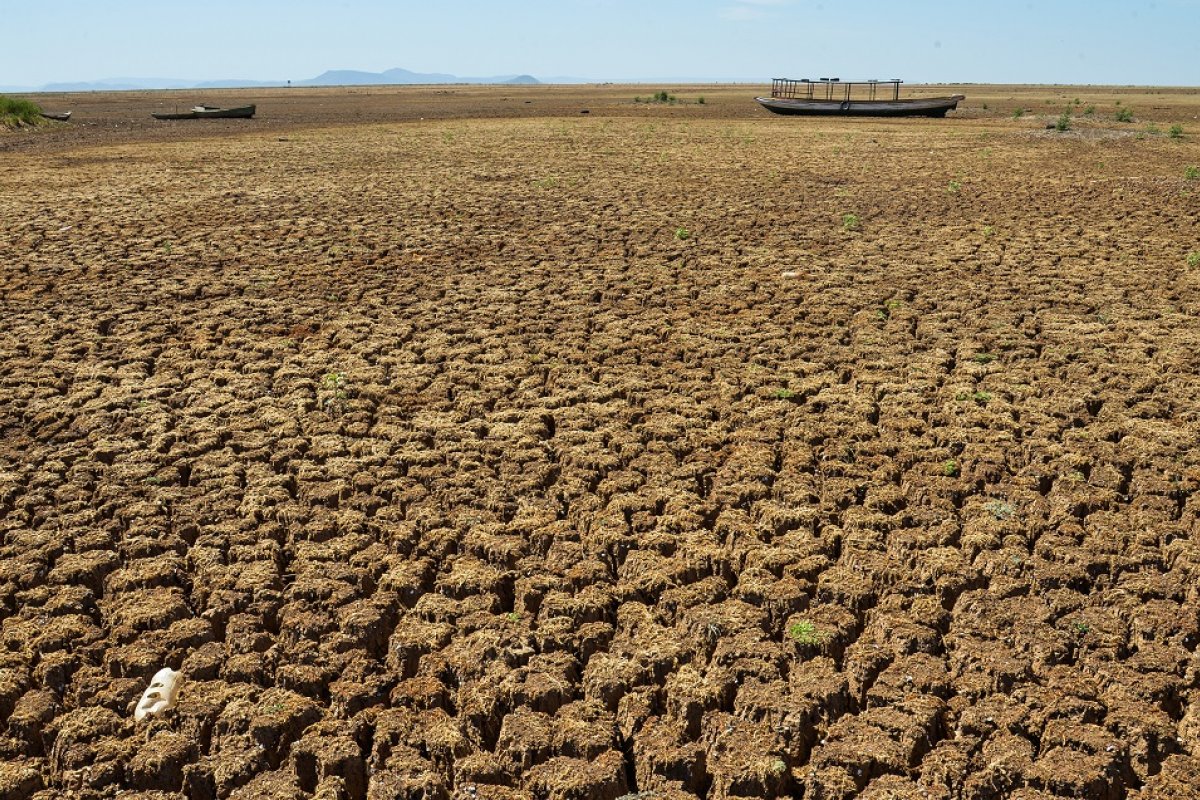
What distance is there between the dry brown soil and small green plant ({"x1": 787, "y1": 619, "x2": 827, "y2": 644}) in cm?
3

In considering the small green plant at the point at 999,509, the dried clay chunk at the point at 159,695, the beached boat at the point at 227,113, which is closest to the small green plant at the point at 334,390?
the dried clay chunk at the point at 159,695

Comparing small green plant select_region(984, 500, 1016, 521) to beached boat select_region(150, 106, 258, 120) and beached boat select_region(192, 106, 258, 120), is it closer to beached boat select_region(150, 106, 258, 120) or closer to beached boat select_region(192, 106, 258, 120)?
beached boat select_region(150, 106, 258, 120)

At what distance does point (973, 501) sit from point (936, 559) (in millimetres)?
661

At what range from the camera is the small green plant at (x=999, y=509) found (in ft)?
15.1

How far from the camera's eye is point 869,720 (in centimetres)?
328

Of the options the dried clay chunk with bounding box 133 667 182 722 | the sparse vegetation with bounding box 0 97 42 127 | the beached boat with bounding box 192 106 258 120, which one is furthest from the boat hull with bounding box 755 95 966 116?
the dried clay chunk with bounding box 133 667 182 722

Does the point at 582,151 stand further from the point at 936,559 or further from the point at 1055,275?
the point at 936,559

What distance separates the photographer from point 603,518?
4637mm

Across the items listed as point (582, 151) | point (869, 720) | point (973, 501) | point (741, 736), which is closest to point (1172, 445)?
point (973, 501)

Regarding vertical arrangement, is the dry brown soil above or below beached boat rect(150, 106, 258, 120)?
below

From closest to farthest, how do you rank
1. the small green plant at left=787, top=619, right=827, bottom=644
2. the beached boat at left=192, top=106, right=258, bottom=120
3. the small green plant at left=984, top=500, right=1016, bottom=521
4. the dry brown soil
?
the dry brown soil, the small green plant at left=787, top=619, right=827, bottom=644, the small green plant at left=984, top=500, right=1016, bottom=521, the beached boat at left=192, top=106, right=258, bottom=120

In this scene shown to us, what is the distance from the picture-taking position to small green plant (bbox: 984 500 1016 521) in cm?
460

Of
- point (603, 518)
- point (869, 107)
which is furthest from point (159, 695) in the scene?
point (869, 107)

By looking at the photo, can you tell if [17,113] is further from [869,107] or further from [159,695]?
[159,695]
